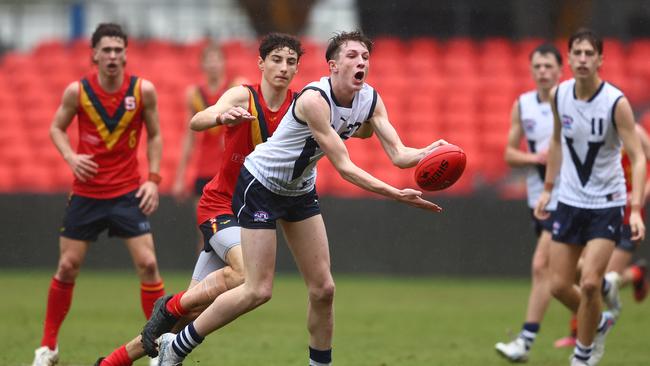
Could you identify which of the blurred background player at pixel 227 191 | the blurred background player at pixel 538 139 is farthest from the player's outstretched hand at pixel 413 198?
the blurred background player at pixel 538 139

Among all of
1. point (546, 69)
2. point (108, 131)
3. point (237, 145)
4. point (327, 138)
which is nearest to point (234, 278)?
point (237, 145)

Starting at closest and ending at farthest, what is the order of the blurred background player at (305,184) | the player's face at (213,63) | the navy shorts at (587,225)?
the blurred background player at (305,184) → the navy shorts at (587,225) → the player's face at (213,63)

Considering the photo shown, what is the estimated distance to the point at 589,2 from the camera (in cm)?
2011

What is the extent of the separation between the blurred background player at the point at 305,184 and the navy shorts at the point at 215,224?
40cm

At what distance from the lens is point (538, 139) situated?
9.72 metres

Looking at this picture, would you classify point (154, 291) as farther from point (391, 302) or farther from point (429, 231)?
point (429, 231)

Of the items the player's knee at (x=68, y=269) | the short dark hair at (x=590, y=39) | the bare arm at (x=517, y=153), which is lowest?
the player's knee at (x=68, y=269)

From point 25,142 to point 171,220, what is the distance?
3550mm

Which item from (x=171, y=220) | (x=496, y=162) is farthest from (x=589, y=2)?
(x=171, y=220)

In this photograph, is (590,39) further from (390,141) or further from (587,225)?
(390,141)

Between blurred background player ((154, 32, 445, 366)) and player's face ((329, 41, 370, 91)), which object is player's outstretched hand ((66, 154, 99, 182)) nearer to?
blurred background player ((154, 32, 445, 366))

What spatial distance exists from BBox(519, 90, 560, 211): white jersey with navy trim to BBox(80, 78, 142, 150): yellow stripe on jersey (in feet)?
11.5

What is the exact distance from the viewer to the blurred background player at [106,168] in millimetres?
8211

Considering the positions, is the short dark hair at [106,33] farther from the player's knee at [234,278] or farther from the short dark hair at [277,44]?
the player's knee at [234,278]
